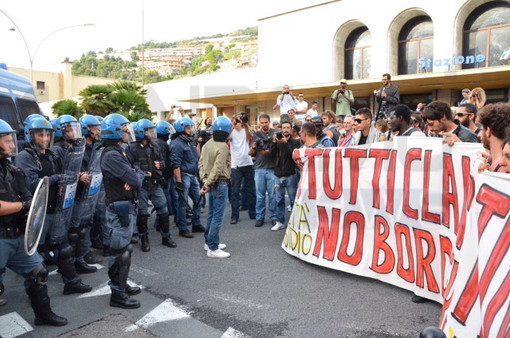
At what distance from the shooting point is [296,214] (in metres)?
5.98

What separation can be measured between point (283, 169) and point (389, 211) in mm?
3002

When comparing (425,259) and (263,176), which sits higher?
(263,176)

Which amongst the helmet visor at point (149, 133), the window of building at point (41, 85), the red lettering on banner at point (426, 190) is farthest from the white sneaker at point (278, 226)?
the window of building at point (41, 85)

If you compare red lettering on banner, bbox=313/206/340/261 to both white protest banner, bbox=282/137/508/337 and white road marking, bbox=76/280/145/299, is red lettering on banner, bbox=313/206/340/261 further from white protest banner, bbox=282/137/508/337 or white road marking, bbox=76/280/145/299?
white road marking, bbox=76/280/145/299

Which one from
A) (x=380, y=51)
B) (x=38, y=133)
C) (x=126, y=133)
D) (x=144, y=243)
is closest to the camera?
(x=38, y=133)

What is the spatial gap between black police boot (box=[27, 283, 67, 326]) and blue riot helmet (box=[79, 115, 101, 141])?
Answer: 241cm

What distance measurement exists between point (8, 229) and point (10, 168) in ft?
1.72

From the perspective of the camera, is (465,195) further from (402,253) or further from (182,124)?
(182,124)

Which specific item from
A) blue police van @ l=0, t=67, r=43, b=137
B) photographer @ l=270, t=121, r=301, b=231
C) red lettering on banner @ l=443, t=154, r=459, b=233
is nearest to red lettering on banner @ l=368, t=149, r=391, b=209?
red lettering on banner @ l=443, t=154, r=459, b=233

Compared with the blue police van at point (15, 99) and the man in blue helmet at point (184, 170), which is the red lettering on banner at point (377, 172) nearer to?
the man in blue helmet at point (184, 170)

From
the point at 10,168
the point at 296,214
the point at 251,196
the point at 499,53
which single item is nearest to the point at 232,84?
the point at 499,53

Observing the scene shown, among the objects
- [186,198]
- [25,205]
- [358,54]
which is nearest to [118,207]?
[25,205]

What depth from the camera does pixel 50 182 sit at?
4.83 metres

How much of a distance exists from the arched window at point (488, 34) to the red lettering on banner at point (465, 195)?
17535 millimetres
